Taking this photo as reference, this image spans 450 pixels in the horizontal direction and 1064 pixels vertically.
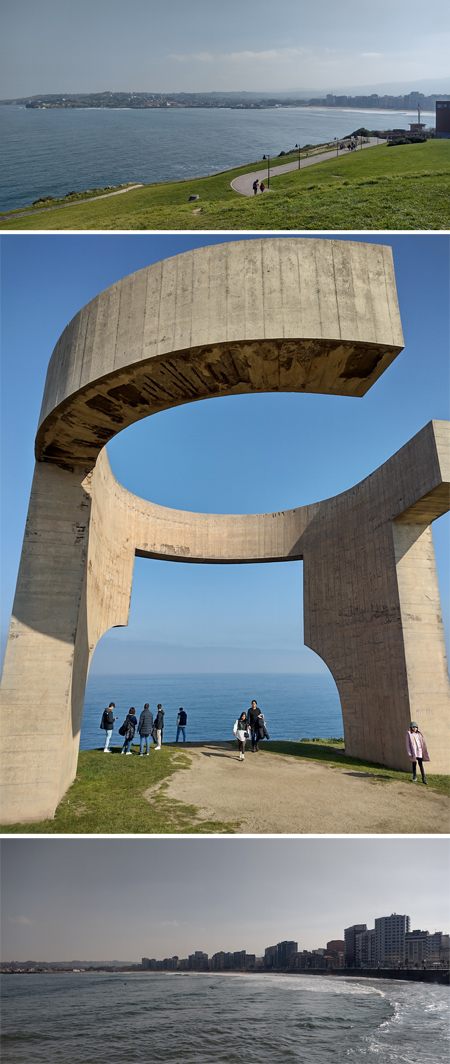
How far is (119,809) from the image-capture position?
7250mm

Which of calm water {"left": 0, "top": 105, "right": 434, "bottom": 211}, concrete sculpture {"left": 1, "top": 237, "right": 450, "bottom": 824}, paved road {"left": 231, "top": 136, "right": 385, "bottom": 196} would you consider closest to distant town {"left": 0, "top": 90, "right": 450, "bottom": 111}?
calm water {"left": 0, "top": 105, "right": 434, "bottom": 211}

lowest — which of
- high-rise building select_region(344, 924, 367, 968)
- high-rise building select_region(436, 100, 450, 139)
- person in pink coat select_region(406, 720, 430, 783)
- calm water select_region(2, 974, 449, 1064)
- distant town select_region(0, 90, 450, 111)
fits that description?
high-rise building select_region(344, 924, 367, 968)

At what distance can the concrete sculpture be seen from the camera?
612 cm

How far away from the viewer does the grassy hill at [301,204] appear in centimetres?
1518

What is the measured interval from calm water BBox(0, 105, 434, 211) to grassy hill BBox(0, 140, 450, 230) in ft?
19.4

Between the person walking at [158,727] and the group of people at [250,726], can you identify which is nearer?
the group of people at [250,726]

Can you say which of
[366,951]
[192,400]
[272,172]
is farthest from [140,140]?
[366,951]

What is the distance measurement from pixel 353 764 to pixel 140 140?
5002 centimetres

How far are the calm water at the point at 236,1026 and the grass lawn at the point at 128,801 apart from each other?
5432 mm

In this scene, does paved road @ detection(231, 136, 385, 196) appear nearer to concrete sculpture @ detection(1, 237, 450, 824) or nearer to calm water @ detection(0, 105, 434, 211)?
calm water @ detection(0, 105, 434, 211)

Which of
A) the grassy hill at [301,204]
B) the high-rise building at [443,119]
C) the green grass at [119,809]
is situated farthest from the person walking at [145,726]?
the high-rise building at [443,119]

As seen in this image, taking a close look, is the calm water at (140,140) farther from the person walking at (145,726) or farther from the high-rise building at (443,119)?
the person walking at (145,726)

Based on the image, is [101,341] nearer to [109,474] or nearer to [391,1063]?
[109,474]

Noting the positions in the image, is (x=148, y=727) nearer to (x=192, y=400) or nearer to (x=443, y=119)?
(x=192, y=400)
